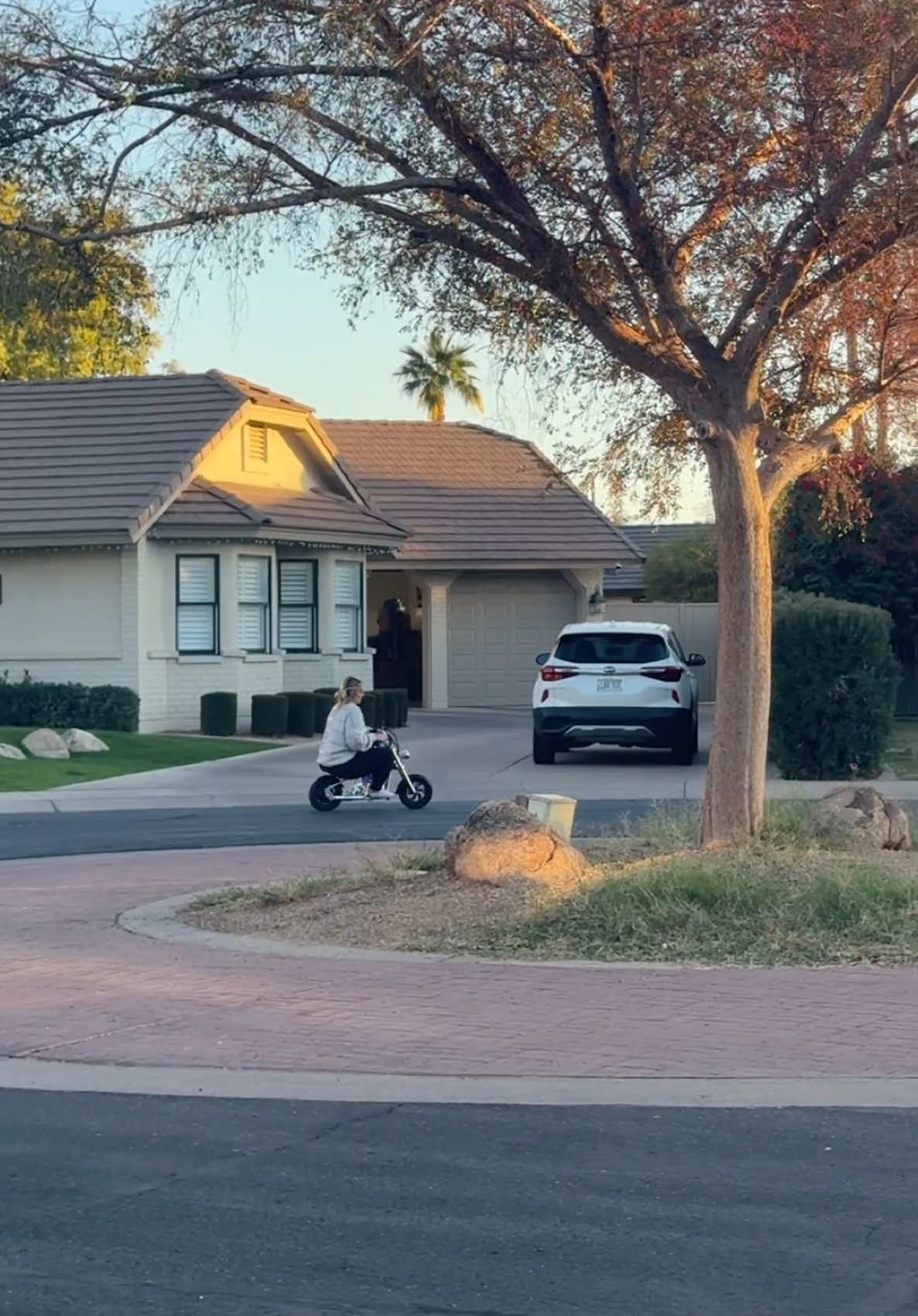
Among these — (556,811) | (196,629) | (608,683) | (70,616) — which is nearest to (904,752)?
(608,683)

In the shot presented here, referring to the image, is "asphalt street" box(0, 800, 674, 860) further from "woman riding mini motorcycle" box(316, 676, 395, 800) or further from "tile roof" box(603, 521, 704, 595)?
→ "tile roof" box(603, 521, 704, 595)

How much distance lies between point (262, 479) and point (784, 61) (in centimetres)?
2035

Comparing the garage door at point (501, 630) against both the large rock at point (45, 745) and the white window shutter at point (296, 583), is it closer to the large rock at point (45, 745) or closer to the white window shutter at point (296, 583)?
the white window shutter at point (296, 583)

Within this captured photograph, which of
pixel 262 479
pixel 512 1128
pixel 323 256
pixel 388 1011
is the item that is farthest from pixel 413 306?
pixel 262 479

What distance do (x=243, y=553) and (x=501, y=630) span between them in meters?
7.40

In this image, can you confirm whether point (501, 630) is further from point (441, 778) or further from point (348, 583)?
point (441, 778)

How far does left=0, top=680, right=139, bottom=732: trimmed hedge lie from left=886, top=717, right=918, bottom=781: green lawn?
11191 millimetres

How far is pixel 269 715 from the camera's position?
28.2 m

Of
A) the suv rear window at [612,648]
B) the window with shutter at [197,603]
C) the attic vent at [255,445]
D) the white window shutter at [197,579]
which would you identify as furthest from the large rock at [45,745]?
the attic vent at [255,445]

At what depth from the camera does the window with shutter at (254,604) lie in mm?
29703

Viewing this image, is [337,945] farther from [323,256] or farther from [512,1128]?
[323,256]

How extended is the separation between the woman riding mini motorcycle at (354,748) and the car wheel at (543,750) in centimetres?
518

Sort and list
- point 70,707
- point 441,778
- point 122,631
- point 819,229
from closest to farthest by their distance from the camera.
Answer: point 819,229
point 441,778
point 70,707
point 122,631

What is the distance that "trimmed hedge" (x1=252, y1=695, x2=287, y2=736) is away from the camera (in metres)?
28.2
